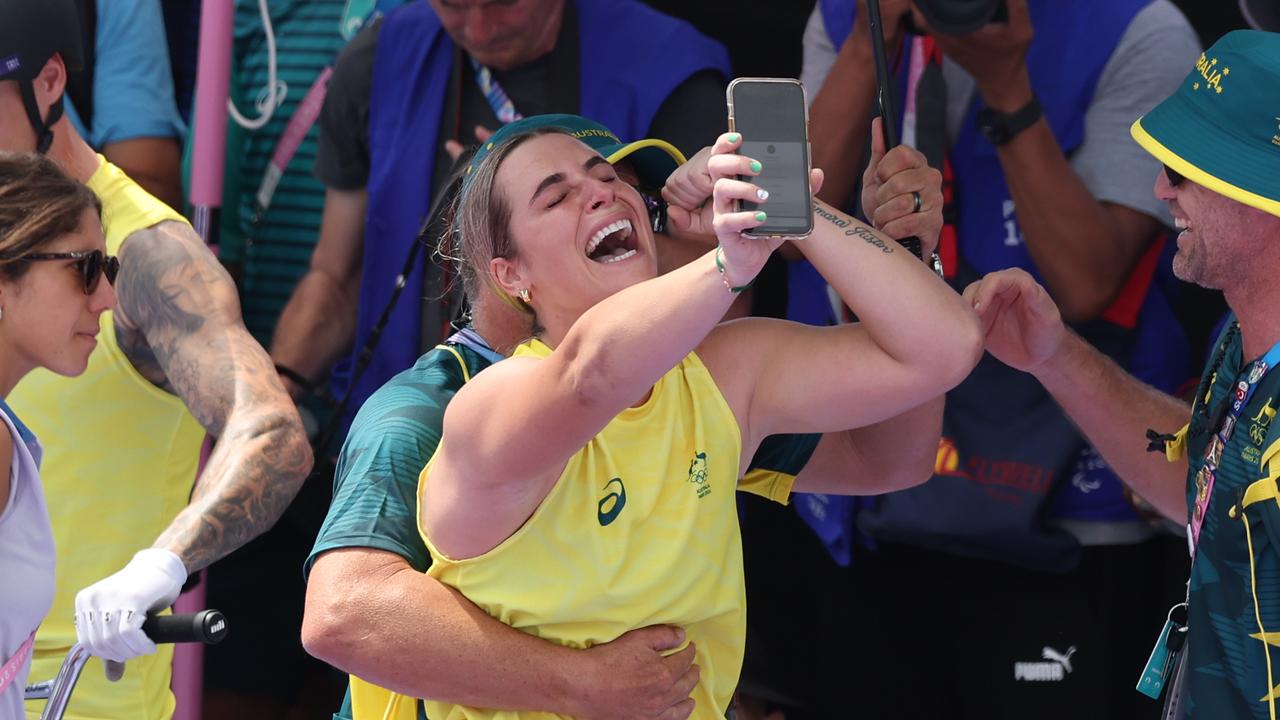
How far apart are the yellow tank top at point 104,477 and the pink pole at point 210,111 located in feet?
1.77

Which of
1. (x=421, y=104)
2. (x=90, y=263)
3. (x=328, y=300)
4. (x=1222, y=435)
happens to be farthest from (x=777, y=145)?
(x=328, y=300)

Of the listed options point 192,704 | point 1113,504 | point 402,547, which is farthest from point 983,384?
point 192,704

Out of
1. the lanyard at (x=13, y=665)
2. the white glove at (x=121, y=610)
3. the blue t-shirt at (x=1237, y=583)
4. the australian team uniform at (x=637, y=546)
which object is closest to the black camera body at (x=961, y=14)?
the blue t-shirt at (x=1237, y=583)

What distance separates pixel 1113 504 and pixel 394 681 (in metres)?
1.73

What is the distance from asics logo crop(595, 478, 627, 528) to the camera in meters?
2.40

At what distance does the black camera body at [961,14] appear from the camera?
338 cm

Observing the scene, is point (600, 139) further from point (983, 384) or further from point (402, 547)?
point (983, 384)

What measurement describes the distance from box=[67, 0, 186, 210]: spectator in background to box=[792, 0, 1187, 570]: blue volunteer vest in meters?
1.87

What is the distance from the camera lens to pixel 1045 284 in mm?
3537

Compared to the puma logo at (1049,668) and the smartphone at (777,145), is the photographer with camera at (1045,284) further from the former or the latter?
the smartphone at (777,145)

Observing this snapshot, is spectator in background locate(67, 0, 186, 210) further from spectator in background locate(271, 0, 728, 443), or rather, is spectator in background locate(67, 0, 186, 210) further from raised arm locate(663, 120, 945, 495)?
raised arm locate(663, 120, 945, 495)

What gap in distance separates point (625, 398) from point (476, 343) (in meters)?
0.63

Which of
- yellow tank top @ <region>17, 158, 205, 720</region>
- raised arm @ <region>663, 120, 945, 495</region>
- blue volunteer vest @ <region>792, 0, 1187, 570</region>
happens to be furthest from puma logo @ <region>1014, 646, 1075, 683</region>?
yellow tank top @ <region>17, 158, 205, 720</region>

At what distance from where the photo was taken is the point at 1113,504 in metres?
3.56
